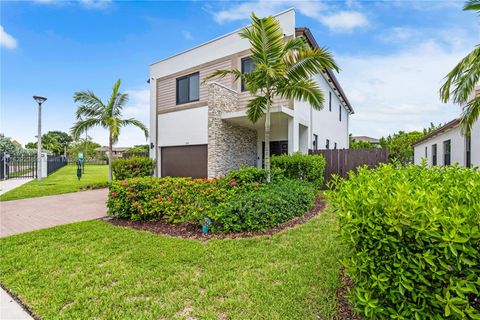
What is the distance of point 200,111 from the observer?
12.7 metres

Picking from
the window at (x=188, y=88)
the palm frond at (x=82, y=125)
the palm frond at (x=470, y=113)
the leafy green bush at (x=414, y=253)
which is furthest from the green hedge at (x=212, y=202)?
the palm frond at (x=82, y=125)

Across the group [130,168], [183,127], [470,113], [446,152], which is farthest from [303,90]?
[446,152]

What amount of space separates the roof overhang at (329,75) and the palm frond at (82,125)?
11.4 m

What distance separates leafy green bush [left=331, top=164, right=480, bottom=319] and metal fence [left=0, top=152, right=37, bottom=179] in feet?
73.6

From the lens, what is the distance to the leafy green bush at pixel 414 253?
5.20 feet

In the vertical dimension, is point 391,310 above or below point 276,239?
above

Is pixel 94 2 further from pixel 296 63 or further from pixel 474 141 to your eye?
pixel 474 141

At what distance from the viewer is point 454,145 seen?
1146cm

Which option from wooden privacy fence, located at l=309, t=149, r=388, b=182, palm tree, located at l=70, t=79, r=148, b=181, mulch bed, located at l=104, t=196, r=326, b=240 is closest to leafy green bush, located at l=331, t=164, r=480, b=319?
mulch bed, located at l=104, t=196, r=326, b=240

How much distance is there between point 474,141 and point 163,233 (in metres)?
12.0

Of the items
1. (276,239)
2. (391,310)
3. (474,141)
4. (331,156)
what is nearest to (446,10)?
(474,141)

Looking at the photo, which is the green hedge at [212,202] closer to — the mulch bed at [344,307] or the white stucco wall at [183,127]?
the mulch bed at [344,307]

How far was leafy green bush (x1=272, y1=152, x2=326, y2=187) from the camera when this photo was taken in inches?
361

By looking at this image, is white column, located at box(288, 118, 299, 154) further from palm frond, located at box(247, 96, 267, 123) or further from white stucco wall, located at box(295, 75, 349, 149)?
palm frond, located at box(247, 96, 267, 123)
